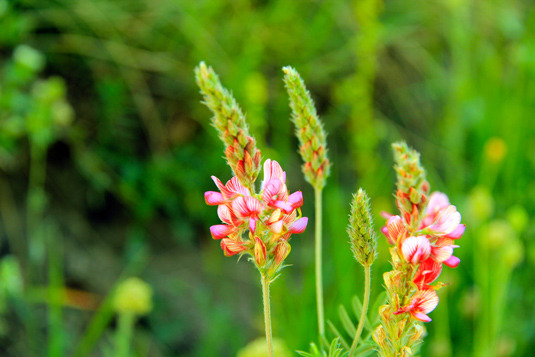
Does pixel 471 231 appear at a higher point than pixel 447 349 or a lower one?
higher

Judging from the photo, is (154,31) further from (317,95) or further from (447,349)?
(447,349)

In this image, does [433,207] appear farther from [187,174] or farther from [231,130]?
[187,174]

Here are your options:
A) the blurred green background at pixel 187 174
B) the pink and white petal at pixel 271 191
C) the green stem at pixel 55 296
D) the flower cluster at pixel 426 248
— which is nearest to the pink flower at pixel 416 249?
the flower cluster at pixel 426 248

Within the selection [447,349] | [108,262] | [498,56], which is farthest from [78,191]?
[498,56]

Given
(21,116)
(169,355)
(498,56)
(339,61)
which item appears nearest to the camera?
(21,116)

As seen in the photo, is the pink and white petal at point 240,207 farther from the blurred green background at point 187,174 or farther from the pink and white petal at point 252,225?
the blurred green background at point 187,174

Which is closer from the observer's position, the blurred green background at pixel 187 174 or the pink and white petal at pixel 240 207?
the pink and white petal at pixel 240 207

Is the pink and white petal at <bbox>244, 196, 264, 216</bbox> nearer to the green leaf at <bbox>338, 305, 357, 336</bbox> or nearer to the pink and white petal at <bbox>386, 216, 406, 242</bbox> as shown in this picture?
the pink and white petal at <bbox>386, 216, 406, 242</bbox>
